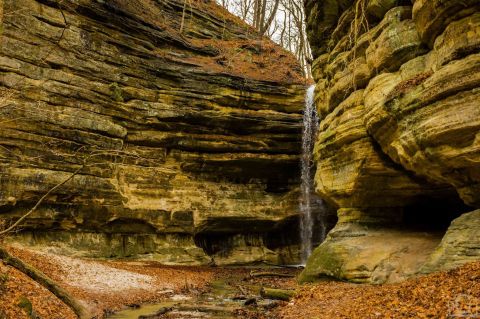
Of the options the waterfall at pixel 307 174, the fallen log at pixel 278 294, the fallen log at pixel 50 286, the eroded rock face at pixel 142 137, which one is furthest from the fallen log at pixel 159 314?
the waterfall at pixel 307 174

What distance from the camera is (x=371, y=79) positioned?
46.3 ft

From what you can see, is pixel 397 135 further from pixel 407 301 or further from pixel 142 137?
pixel 142 137

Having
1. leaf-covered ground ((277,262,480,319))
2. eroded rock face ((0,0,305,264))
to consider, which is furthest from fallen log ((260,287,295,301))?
eroded rock face ((0,0,305,264))

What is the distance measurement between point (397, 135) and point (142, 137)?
48.4 feet

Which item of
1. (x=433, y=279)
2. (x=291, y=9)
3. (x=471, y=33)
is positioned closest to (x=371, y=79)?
(x=471, y=33)

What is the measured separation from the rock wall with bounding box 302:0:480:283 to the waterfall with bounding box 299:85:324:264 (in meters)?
5.82

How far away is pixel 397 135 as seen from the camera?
12125mm

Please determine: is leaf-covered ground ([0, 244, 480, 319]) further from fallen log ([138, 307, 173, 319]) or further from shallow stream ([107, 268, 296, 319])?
fallen log ([138, 307, 173, 319])

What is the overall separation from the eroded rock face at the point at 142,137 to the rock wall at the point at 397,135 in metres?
7.34

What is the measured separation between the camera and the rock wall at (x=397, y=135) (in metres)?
9.92

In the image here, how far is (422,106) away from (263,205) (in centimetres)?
1595

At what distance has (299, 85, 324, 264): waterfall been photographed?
82.4ft

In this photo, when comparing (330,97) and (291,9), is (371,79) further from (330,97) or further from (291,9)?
(291,9)

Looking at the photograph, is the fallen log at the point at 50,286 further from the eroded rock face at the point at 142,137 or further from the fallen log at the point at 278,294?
the eroded rock face at the point at 142,137
